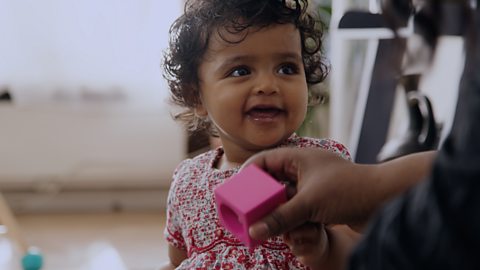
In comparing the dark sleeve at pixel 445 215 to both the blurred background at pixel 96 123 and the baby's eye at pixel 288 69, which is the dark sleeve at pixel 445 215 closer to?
the baby's eye at pixel 288 69

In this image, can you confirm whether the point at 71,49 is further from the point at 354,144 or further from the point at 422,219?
the point at 422,219

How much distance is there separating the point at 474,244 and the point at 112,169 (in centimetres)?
210

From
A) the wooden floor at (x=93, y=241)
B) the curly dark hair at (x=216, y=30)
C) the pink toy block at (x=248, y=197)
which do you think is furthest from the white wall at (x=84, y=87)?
the pink toy block at (x=248, y=197)

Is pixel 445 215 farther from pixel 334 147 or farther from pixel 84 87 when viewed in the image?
pixel 84 87

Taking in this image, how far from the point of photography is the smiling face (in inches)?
34.5

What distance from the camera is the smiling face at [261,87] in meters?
0.88

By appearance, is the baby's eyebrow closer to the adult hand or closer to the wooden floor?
the adult hand

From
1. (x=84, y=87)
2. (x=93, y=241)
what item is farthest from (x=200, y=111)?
(x=84, y=87)

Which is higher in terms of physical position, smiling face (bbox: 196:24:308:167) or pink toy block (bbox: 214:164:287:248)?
smiling face (bbox: 196:24:308:167)

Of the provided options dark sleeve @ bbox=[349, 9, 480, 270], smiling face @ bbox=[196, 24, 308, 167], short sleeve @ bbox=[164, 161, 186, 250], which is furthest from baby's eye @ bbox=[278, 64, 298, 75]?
dark sleeve @ bbox=[349, 9, 480, 270]

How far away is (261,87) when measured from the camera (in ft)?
2.85

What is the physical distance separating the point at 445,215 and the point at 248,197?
1.00 feet

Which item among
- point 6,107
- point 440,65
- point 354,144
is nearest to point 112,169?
point 6,107

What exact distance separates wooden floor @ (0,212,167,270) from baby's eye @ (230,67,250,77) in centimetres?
102
